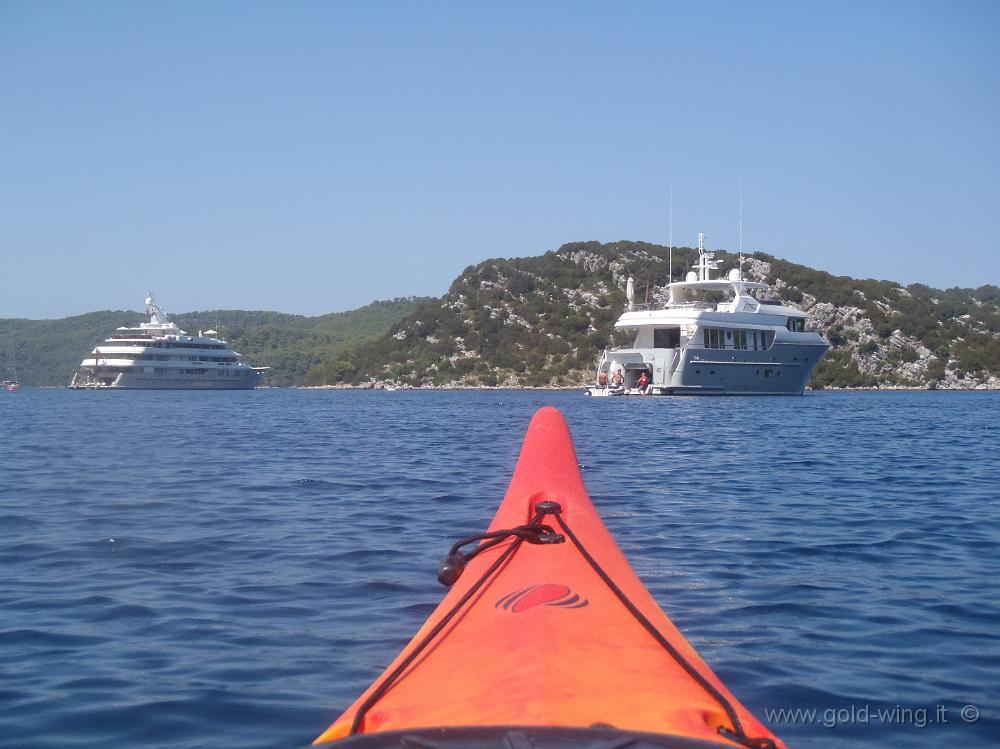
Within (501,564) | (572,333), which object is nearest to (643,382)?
(501,564)

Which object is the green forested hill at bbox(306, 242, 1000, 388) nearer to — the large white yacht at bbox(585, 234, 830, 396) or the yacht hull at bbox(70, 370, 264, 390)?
the yacht hull at bbox(70, 370, 264, 390)

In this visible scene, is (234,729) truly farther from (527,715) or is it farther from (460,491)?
(460,491)

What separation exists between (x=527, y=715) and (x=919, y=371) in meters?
74.6

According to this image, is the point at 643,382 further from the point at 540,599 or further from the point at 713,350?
the point at 540,599

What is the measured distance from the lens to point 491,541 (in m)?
3.47

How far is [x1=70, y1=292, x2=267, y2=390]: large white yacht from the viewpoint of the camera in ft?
221

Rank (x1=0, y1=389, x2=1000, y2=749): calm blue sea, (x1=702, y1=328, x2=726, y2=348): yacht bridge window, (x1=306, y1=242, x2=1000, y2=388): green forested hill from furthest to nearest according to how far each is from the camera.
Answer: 1. (x1=306, y1=242, x2=1000, y2=388): green forested hill
2. (x1=702, y1=328, x2=726, y2=348): yacht bridge window
3. (x1=0, y1=389, x2=1000, y2=749): calm blue sea

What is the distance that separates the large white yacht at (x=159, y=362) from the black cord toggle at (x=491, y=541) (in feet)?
224

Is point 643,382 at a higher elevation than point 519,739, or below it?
higher

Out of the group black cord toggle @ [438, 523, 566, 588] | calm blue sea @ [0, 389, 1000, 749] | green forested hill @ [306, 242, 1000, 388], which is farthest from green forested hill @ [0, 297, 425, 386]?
black cord toggle @ [438, 523, 566, 588]

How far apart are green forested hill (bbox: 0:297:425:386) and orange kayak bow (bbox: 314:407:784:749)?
9310cm

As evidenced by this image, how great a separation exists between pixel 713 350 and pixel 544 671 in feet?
125

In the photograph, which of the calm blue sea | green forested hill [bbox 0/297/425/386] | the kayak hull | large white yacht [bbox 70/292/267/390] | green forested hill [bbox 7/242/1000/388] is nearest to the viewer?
the kayak hull

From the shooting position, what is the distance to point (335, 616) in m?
4.44
